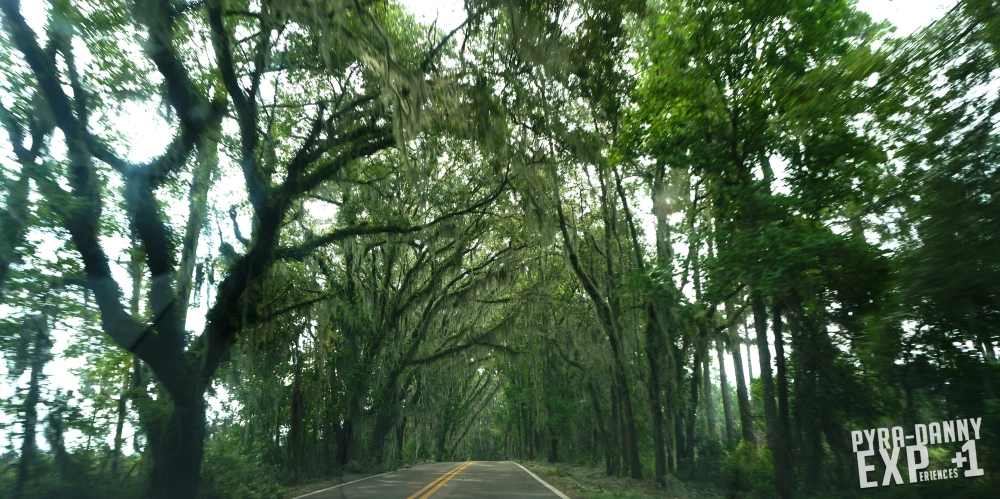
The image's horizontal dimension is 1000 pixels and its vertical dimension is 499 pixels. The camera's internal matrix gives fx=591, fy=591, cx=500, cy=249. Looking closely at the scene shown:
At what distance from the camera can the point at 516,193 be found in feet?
48.3

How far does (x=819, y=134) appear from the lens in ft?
30.6

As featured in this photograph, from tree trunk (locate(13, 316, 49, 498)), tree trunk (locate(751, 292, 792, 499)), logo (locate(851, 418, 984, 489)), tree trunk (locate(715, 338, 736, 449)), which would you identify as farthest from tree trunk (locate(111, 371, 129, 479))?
tree trunk (locate(715, 338, 736, 449))

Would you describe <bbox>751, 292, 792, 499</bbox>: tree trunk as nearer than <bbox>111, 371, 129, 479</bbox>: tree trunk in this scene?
No

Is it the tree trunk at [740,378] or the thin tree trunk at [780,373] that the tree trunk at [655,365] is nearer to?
the tree trunk at [740,378]

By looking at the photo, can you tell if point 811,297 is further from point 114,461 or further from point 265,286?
point 114,461

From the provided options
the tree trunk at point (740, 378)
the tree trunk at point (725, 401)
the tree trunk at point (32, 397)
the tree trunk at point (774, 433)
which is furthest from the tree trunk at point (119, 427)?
the tree trunk at point (725, 401)

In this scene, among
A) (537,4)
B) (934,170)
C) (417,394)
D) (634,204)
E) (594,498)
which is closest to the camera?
(934,170)

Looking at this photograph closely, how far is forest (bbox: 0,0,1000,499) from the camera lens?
7.03m

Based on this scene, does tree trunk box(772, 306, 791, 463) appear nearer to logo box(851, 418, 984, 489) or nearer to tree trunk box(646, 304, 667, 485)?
logo box(851, 418, 984, 489)

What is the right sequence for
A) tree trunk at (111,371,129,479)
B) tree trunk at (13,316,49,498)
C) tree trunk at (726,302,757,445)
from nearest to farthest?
1. tree trunk at (13,316,49,498)
2. tree trunk at (111,371,129,479)
3. tree trunk at (726,302,757,445)

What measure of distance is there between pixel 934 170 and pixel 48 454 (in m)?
11.8

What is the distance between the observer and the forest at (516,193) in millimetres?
7031

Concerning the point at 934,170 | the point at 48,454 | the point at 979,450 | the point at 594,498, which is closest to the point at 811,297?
the point at 979,450

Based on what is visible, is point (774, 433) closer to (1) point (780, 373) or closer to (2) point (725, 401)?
(1) point (780, 373)
